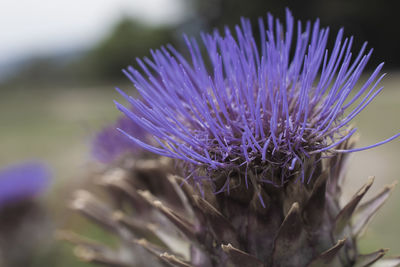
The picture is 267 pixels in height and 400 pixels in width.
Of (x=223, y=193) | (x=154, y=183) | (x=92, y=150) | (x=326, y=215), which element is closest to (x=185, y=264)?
(x=223, y=193)

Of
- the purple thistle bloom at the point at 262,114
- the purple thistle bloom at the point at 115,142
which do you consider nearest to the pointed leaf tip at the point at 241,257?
the purple thistle bloom at the point at 262,114

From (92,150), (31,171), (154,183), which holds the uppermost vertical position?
(31,171)

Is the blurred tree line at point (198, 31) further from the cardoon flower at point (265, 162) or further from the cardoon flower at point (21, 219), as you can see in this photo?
the cardoon flower at point (21, 219)

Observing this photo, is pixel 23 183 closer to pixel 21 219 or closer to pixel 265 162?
pixel 21 219

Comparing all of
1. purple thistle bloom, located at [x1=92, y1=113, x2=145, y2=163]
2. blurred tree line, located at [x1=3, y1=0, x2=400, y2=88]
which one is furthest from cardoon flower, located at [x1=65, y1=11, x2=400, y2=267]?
blurred tree line, located at [x1=3, y1=0, x2=400, y2=88]

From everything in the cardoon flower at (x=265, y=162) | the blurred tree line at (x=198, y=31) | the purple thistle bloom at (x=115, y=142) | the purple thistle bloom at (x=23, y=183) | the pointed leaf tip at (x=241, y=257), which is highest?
the blurred tree line at (x=198, y=31)

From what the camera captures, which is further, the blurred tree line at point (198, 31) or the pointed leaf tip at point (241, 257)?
the blurred tree line at point (198, 31)

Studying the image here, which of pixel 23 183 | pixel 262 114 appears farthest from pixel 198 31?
pixel 23 183

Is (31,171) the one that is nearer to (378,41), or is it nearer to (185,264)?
(185,264)
